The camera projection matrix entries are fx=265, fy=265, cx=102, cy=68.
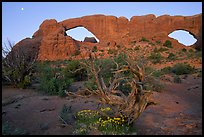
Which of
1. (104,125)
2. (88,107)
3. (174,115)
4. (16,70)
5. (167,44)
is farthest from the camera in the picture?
(167,44)

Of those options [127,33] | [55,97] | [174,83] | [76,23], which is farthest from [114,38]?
[55,97]

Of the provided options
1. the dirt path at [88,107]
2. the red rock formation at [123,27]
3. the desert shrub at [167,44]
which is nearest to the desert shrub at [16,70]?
the dirt path at [88,107]

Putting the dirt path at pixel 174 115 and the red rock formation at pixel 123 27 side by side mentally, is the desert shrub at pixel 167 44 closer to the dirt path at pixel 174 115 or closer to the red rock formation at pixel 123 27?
the red rock formation at pixel 123 27

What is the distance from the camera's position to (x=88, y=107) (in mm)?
9250

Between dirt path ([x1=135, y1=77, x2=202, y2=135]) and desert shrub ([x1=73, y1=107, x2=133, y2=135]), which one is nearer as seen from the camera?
desert shrub ([x1=73, y1=107, x2=133, y2=135])

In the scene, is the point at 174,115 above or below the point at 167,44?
below

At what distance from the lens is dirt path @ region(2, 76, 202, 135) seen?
665 cm

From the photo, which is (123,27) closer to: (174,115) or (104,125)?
(174,115)

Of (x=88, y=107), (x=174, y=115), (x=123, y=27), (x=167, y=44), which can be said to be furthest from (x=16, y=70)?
(x=123, y=27)

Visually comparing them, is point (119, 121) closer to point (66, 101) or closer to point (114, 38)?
point (66, 101)

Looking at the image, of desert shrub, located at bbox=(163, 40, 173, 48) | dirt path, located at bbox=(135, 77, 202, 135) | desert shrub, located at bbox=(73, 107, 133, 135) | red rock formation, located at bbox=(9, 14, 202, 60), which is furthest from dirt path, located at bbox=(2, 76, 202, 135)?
red rock formation, located at bbox=(9, 14, 202, 60)

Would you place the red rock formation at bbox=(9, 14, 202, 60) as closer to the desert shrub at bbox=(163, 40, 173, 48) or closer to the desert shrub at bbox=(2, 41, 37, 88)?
the desert shrub at bbox=(163, 40, 173, 48)

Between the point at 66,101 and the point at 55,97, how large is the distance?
109 centimetres

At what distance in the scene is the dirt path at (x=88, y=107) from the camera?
665 cm
